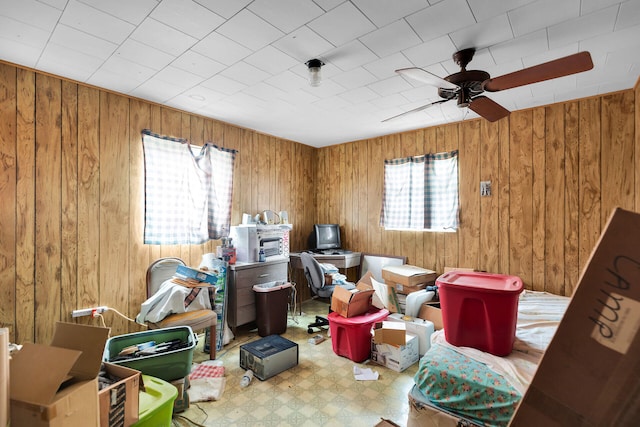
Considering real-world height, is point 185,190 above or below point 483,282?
above

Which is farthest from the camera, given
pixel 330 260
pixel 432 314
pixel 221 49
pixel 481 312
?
pixel 330 260

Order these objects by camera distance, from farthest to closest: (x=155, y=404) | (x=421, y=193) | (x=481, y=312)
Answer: (x=421, y=193)
(x=481, y=312)
(x=155, y=404)

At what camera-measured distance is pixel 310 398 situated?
2229 millimetres

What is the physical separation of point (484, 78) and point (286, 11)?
1.43 meters

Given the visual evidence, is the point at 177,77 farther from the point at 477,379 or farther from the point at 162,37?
the point at 477,379

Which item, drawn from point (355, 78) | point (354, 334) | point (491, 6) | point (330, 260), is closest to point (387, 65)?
point (355, 78)

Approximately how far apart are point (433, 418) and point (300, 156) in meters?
3.91

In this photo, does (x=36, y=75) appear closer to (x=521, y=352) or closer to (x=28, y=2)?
(x=28, y=2)

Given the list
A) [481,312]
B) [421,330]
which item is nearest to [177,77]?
[481,312]

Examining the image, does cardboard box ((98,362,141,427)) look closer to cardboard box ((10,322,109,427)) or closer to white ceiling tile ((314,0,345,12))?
cardboard box ((10,322,109,427))

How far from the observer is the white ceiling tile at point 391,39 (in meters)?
1.83

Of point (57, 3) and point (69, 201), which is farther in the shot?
point (69, 201)

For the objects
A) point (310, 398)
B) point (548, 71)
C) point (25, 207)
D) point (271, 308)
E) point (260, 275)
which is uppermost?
point (548, 71)

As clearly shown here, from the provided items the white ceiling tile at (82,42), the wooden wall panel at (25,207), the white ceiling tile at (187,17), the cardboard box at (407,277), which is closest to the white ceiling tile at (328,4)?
the white ceiling tile at (187,17)
